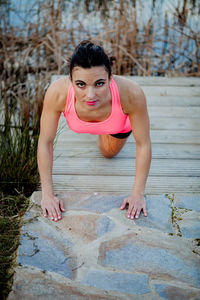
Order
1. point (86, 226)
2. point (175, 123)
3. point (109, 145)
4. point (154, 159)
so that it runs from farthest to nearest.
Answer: point (175, 123) < point (154, 159) < point (109, 145) < point (86, 226)

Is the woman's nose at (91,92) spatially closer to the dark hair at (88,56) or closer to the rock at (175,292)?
the dark hair at (88,56)

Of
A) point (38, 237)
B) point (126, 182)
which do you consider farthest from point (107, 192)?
point (38, 237)

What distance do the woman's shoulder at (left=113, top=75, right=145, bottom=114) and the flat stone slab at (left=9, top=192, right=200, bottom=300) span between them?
60 cm

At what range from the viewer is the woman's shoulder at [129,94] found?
172 cm

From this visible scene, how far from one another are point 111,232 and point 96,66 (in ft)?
2.94

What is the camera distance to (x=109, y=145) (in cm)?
225

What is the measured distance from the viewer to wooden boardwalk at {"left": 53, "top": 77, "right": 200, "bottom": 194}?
6.98 feet

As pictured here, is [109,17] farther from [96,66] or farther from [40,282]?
[40,282]

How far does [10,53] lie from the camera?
13.2 ft

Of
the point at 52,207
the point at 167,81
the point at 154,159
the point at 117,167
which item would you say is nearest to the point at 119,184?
the point at 117,167

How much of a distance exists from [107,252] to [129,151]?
3.57ft

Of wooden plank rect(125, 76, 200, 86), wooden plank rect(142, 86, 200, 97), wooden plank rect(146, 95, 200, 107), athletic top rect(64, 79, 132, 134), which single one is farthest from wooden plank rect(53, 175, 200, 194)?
wooden plank rect(125, 76, 200, 86)

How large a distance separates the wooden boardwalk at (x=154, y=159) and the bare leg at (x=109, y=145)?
0.20 feet

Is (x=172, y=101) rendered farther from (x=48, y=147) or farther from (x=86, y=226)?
(x=86, y=226)
